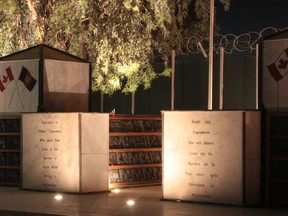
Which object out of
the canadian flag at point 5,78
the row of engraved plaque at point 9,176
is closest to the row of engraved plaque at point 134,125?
the row of engraved plaque at point 9,176

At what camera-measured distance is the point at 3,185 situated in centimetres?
1906

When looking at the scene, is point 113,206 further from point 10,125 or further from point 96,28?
point 96,28

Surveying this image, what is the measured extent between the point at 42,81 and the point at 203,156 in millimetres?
5125

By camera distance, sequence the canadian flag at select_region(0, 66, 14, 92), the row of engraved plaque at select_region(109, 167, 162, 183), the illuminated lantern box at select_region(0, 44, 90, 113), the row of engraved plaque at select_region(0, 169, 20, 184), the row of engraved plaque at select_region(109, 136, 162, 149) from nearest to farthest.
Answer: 1. the row of engraved plaque at select_region(109, 167, 162, 183)
2. the row of engraved plaque at select_region(109, 136, 162, 149)
3. the illuminated lantern box at select_region(0, 44, 90, 113)
4. the row of engraved plaque at select_region(0, 169, 20, 184)
5. the canadian flag at select_region(0, 66, 14, 92)

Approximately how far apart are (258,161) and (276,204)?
819 millimetres

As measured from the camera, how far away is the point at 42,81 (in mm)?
18625

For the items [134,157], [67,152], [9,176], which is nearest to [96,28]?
[134,157]

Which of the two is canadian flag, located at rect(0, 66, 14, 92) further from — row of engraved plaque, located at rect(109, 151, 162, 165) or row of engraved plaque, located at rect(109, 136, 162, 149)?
row of engraved plaque, located at rect(109, 151, 162, 165)

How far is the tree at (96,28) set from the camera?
2462 centimetres

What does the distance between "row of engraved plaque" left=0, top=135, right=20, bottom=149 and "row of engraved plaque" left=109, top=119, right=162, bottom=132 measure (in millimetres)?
2274

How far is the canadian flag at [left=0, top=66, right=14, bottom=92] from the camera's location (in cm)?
1920

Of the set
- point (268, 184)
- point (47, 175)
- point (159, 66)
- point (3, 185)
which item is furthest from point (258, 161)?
point (159, 66)

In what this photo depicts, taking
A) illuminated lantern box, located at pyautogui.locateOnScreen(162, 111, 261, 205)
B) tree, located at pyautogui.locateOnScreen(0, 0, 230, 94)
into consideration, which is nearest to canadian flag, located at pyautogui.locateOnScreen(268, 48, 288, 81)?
illuminated lantern box, located at pyautogui.locateOnScreen(162, 111, 261, 205)

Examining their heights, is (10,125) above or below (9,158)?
above
